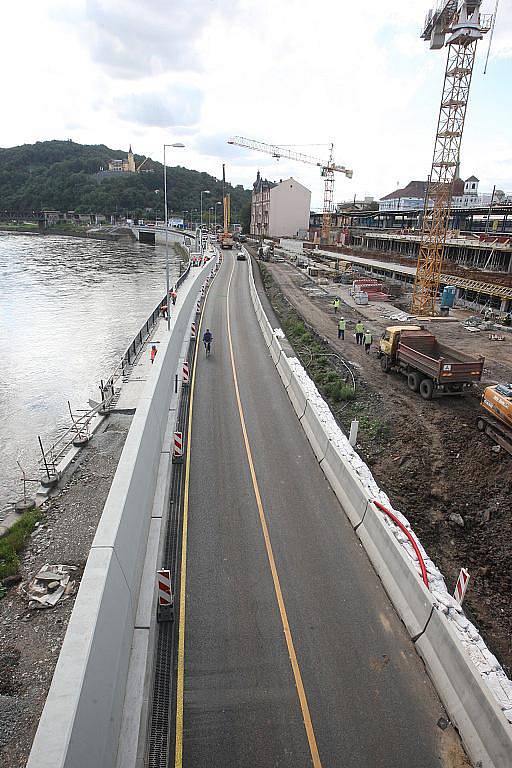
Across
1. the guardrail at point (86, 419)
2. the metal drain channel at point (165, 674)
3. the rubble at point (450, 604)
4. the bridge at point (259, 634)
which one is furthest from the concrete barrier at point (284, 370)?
the metal drain channel at point (165, 674)

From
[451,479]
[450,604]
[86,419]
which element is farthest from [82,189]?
[450,604]

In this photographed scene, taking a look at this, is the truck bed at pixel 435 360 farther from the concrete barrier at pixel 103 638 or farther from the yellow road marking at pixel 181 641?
the concrete barrier at pixel 103 638

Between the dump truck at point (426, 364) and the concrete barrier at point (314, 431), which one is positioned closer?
the concrete barrier at point (314, 431)

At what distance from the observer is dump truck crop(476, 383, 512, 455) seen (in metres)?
13.8

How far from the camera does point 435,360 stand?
57.8ft

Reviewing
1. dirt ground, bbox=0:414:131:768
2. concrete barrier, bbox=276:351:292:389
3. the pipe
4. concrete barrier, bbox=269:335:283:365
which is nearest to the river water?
dirt ground, bbox=0:414:131:768

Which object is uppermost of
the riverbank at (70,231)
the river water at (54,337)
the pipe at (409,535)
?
the riverbank at (70,231)

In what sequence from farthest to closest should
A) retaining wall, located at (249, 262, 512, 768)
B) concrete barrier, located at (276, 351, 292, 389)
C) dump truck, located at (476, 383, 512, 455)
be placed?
concrete barrier, located at (276, 351, 292, 389) < dump truck, located at (476, 383, 512, 455) < retaining wall, located at (249, 262, 512, 768)

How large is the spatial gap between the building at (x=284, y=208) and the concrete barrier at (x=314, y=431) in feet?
333

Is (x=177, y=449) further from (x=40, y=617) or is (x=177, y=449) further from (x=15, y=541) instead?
(x=40, y=617)

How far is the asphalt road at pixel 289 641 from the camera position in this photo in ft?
20.4

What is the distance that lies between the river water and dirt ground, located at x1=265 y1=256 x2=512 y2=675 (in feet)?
38.8

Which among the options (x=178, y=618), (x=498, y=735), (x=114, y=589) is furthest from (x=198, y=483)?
(x=498, y=735)

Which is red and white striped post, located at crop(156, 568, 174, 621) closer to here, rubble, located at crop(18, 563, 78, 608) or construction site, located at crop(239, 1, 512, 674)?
rubble, located at crop(18, 563, 78, 608)
